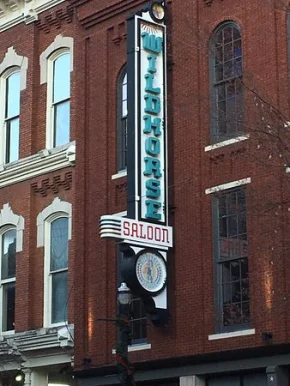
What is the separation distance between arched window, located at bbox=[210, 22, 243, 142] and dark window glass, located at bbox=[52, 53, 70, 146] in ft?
18.6

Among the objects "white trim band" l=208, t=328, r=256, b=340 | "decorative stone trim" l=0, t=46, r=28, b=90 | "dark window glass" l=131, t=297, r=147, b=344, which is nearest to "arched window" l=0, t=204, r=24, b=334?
"decorative stone trim" l=0, t=46, r=28, b=90

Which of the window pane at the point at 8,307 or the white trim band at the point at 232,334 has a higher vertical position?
the window pane at the point at 8,307

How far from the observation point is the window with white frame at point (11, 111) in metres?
30.0

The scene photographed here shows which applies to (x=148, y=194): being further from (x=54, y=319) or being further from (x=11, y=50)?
(x=11, y=50)

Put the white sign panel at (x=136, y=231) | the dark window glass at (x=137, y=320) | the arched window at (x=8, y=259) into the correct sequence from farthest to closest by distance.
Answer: the arched window at (x=8, y=259), the dark window glass at (x=137, y=320), the white sign panel at (x=136, y=231)

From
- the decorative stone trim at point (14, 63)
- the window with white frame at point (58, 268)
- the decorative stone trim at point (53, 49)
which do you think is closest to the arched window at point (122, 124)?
the decorative stone trim at point (53, 49)

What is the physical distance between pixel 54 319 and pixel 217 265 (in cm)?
587

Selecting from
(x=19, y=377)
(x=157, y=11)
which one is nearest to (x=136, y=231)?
(x=157, y=11)

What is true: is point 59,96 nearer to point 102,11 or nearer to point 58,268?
point 102,11

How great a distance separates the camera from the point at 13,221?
1132 inches

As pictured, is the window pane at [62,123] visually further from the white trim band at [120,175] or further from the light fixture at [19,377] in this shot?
the light fixture at [19,377]

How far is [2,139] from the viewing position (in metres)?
30.3

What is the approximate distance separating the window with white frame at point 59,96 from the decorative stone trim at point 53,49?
0.14 metres

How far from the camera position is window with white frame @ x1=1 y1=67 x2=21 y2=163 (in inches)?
1181
